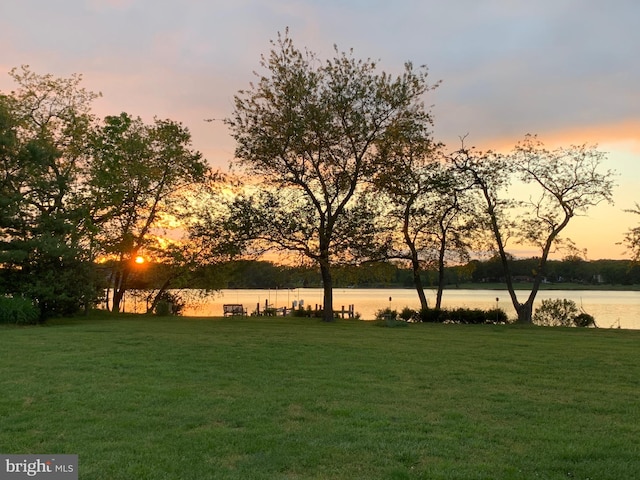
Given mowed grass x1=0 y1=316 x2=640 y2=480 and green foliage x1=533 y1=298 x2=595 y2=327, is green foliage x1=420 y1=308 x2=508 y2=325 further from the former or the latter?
mowed grass x1=0 y1=316 x2=640 y2=480

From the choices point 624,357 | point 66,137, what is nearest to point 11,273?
point 66,137

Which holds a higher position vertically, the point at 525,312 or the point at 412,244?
the point at 412,244

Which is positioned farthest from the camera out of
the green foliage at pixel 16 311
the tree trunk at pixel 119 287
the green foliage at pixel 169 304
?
the tree trunk at pixel 119 287

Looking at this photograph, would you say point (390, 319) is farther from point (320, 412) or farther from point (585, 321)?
point (320, 412)

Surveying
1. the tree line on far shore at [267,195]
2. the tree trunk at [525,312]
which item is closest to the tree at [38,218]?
the tree line on far shore at [267,195]

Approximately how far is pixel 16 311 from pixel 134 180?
10102 millimetres

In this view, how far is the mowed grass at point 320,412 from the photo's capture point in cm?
447

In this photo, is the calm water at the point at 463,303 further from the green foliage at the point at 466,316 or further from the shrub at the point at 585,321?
the green foliage at the point at 466,316

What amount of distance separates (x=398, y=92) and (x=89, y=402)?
18.0 metres

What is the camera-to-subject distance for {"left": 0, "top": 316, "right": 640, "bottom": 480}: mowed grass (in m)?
4.47

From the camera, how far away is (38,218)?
21.1 m

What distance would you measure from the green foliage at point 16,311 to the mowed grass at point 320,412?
7974 millimetres

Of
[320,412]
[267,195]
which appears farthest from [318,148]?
[320,412]

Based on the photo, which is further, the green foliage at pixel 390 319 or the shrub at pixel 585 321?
the shrub at pixel 585 321
